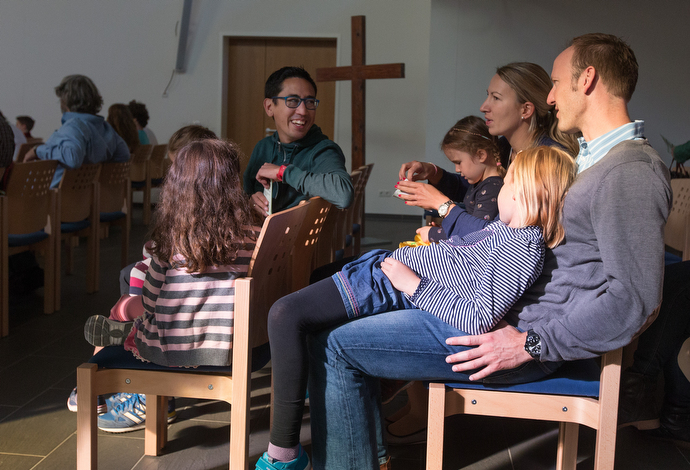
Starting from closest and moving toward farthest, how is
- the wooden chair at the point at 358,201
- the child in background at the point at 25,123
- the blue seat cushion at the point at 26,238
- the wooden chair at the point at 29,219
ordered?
the wooden chair at the point at 29,219 → the blue seat cushion at the point at 26,238 → the wooden chair at the point at 358,201 → the child in background at the point at 25,123

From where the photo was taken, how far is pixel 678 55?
18.1 ft

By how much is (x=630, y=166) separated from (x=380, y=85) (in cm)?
640

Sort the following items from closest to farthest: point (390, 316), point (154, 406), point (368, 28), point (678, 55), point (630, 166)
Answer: point (630, 166), point (390, 316), point (154, 406), point (678, 55), point (368, 28)

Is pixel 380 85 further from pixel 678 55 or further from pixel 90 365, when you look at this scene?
pixel 90 365

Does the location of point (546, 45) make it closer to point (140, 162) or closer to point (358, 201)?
point (358, 201)

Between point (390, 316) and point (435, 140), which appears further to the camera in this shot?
point (435, 140)

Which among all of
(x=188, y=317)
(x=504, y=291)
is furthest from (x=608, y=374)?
(x=188, y=317)

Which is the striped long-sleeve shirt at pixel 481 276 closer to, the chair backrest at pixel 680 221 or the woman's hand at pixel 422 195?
the woman's hand at pixel 422 195

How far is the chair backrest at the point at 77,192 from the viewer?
3436mm

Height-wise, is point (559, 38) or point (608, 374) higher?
point (559, 38)

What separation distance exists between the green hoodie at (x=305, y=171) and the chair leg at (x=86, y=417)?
0.99 metres

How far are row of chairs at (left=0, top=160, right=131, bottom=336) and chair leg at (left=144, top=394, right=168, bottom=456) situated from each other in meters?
1.49

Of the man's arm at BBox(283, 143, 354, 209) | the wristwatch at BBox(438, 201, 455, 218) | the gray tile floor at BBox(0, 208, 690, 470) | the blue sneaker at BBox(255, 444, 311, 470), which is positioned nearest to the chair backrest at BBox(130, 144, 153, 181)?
the gray tile floor at BBox(0, 208, 690, 470)

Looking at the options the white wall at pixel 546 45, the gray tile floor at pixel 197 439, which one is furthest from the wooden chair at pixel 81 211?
the white wall at pixel 546 45
